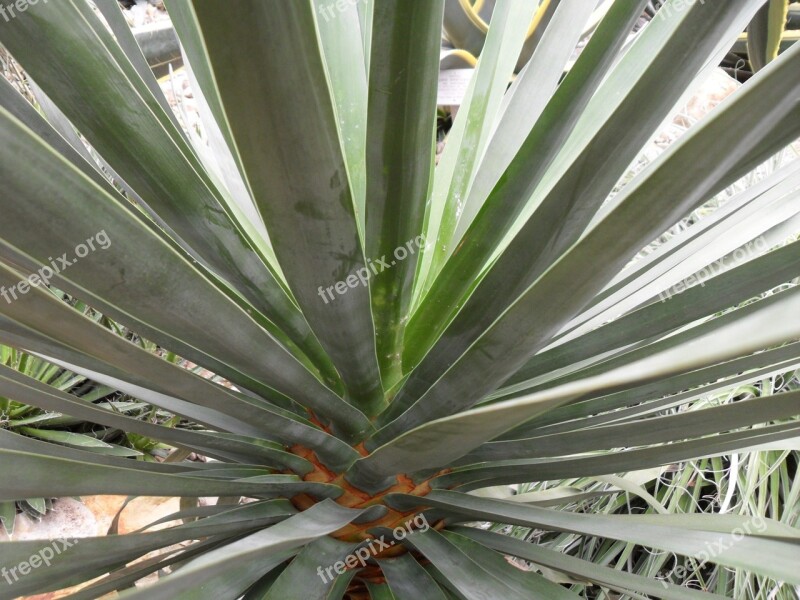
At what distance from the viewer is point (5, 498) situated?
464 mm

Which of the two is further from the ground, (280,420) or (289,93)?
(289,93)

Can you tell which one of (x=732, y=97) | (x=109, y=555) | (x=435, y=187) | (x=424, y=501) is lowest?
(x=109, y=555)

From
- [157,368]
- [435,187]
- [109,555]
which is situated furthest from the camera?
[435,187]

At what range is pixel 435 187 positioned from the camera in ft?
2.98

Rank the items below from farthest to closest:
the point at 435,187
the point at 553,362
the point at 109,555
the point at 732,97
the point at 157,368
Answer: the point at 435,187 → the point at 553,362 → the point at 109,555 → the point at 157,368 → the point at 732,97

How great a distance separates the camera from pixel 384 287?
63cm

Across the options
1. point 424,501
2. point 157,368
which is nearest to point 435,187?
point 424,501

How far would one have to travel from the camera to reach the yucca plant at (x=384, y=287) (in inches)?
13.6

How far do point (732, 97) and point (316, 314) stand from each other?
313mm

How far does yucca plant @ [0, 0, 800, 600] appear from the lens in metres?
0.34

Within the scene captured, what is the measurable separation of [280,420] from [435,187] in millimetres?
451

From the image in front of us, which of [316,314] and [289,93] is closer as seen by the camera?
[289,93]

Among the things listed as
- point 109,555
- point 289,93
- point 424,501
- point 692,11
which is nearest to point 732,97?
point 692,11

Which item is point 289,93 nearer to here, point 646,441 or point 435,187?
point 646,441
